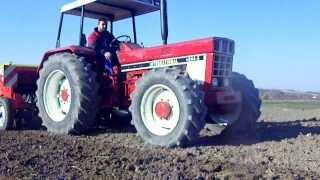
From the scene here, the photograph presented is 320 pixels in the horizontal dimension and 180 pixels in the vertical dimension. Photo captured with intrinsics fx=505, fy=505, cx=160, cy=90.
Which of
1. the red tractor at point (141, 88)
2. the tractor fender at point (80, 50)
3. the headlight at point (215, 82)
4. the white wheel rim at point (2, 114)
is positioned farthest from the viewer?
the white wheel rim at point (2, 114)

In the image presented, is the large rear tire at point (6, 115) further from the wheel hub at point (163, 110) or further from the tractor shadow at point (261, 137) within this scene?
the tractor shadow at point (261, 137)

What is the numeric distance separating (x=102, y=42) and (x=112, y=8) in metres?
0.74

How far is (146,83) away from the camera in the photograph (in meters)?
7.27

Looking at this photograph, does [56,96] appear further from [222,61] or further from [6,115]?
[222,61]

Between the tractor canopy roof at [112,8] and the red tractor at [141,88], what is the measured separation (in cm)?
2

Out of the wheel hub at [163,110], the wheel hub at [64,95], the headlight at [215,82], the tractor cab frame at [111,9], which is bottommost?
the wheel hub at [163,110]

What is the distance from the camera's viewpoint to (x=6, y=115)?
9.45 meters

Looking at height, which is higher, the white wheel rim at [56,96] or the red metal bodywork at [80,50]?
the red metal bodywork at [80,50]

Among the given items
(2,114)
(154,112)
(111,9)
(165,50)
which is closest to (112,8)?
(111,9)

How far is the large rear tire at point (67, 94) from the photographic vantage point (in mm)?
7949

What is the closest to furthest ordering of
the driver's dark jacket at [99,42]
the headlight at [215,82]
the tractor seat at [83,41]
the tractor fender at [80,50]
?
the headlight at [215,82] < the tractor fender at [80,50] < the driver's dark jacket at [99,42] < the tractor seat at [83,41]

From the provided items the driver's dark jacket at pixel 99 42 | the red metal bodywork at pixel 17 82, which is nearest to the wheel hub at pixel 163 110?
the driver's dark jacket at pixel 99 42

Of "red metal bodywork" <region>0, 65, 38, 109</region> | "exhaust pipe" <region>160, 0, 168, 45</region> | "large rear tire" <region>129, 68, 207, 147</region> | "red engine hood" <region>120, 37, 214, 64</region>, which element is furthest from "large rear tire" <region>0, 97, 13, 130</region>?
"exhaust pipe" <region>160, 0, 168, 45</region>

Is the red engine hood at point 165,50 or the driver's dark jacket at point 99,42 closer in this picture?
the red engine hood at point 165,50
